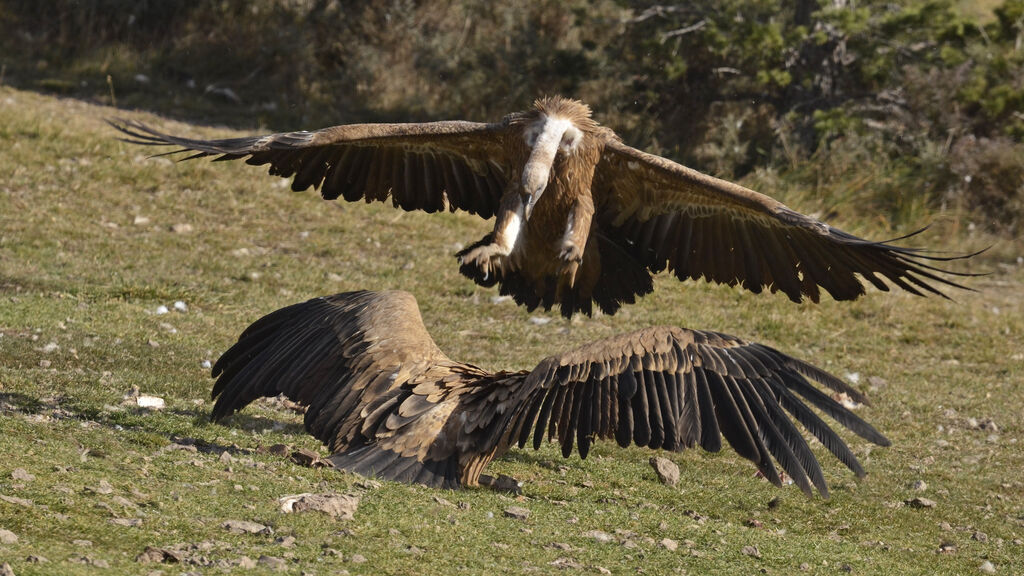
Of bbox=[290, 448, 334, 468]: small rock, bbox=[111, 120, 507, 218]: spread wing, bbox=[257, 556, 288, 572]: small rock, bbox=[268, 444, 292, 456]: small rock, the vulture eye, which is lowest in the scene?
bbox=[268, 444, 292, 456]: small rock

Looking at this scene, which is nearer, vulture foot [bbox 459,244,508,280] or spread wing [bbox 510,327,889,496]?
spread wing [bbox 510,327,889,496]

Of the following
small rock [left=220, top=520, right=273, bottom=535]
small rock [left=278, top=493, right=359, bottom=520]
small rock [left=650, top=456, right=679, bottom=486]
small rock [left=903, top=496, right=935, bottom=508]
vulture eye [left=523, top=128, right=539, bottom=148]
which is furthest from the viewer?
vulture eye [left=523, top=128, right=539, bottom=148]

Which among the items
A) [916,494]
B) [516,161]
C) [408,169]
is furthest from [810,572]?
[408,169]

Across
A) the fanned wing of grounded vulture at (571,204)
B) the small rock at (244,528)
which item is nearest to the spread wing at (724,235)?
the fanned wing of grounded vulture at (571,204)

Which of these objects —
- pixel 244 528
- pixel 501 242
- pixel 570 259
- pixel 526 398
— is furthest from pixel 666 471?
pixel 244 528

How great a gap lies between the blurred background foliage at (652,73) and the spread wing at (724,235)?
7.92m

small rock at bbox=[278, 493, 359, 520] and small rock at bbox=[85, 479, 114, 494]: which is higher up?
small rock at bbox=[278, 493, 359, 520]

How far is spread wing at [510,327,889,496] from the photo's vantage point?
4.82m

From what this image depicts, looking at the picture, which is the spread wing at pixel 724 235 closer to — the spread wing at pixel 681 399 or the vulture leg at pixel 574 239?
the vulture leg at pixel 574 239

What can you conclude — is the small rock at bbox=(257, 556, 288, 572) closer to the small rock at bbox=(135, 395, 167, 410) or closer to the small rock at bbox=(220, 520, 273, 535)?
the small rock at bbox=(220, 520, 273, 535)

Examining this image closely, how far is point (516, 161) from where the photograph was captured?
23.0ft

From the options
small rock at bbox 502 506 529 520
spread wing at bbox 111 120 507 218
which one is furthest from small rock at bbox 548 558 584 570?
spread wing at bbox 111 120 507 218

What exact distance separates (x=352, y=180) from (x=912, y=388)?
5170 mm

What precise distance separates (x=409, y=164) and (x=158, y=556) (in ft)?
13.8
